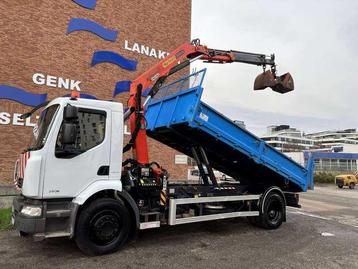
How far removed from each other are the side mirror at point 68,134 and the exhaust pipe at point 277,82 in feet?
19.4

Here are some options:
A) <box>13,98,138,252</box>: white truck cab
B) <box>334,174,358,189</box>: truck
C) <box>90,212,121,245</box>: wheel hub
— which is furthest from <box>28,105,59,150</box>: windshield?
<box>334,174,358,189</box>: truck

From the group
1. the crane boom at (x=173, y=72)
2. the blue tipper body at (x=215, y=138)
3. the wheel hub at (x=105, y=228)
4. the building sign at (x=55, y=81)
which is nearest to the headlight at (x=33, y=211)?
the wheel hub at (x=105, y=228)

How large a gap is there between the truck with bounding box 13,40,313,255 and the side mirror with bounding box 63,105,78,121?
0.06 ft

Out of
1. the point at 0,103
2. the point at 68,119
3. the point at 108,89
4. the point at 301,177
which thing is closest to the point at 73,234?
the point at 68,119

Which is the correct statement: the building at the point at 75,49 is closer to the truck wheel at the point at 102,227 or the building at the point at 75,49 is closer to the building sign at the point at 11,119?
the building sign at the point at 11,119

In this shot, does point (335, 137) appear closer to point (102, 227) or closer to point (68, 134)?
point (102, 227)

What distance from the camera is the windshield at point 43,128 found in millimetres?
6297

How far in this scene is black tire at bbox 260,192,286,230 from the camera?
371 inches

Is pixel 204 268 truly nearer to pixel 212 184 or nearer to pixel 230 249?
pixel 230 249

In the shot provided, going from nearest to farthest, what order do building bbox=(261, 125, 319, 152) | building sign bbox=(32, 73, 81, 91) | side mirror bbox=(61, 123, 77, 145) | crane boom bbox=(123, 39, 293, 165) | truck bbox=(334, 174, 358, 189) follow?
side mirror bbox=(61, 123, 77, 145)
crane boom bbox=(123, 39, 293, 165)
building sign bbox=(32, 73, 81, 91)
truck bbox=(334, 174, 358, 189)
building bbox=(261, 125, 319, 152)

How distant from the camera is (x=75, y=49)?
17156 mm

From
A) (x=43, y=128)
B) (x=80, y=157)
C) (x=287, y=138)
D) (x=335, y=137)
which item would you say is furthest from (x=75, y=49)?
(x=335, y=137)

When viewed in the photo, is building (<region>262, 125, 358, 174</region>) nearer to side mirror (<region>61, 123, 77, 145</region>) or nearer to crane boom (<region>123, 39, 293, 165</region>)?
crane boom (<region>123, 39, 293, 165</region>)

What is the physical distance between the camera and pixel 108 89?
18312mm
